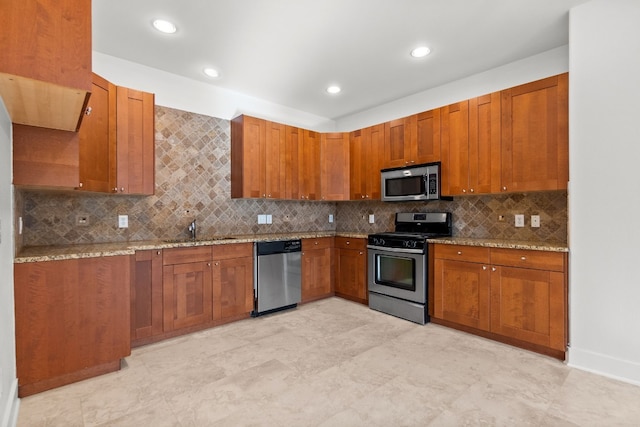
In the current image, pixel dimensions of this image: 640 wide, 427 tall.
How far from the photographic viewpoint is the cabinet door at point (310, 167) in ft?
14.4

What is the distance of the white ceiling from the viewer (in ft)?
7.75

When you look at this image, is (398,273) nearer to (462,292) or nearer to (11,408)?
(462,292)

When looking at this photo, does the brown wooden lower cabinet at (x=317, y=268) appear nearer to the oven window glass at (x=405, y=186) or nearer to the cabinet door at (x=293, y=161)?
the cabinet door at (x=293, y=161)

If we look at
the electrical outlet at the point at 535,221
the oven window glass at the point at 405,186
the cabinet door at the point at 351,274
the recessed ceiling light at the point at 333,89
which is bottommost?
Result: the cabinet door at the point at 351,274

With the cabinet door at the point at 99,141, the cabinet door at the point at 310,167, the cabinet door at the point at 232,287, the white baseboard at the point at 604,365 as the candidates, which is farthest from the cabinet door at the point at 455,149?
the cabinet door at the point at 99,141

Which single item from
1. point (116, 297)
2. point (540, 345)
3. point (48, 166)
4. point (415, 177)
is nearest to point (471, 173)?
point (415, 177)

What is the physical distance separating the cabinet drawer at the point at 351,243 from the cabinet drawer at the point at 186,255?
1883 millimetres

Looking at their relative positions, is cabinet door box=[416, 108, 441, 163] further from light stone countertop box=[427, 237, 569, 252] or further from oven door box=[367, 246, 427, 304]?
oven door box=[367, 246, 427, 304]

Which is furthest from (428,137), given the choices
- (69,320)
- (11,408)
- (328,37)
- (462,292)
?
(11,408)

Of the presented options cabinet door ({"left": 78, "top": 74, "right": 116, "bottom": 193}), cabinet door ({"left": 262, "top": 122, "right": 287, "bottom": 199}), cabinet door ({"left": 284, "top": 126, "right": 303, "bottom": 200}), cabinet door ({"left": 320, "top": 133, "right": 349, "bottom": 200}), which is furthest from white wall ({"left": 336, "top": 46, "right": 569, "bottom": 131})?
cabinet door ({"left": 78, "top": 74, "right": 116, "bottom": 193})

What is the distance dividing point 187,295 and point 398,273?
236cm

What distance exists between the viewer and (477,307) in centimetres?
301

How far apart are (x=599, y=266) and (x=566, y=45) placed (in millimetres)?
2111

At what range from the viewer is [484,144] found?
10.3 feet
